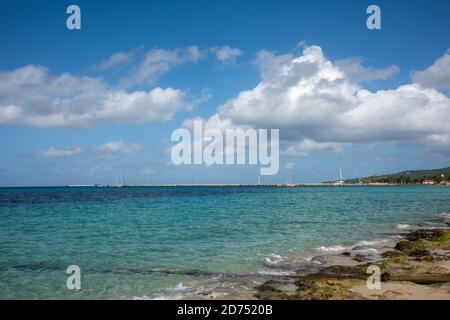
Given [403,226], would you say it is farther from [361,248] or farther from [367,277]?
[367,277]

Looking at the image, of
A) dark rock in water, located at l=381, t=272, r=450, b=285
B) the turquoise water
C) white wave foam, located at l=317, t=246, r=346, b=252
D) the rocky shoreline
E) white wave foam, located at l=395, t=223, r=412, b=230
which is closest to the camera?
the rocky shoreline

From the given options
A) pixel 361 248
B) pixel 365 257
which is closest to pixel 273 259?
pixel 365 257

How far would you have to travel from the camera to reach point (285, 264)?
2236 centimetres

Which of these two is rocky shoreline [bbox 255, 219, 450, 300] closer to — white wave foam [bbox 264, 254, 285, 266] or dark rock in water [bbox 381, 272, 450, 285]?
dark rock in water [bbox 381, 272, 450, 285]

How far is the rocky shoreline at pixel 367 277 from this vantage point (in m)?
14.9

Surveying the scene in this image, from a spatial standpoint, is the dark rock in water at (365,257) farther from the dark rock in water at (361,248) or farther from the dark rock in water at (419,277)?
the dark rock in water at (419,277)

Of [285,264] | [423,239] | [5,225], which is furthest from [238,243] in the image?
[5,225]

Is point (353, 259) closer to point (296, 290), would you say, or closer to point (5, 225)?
point (296, 290)

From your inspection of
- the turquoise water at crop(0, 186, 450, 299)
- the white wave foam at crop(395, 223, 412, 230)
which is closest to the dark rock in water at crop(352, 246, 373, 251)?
the turquoise water at crop(0, 186, 450, 299)

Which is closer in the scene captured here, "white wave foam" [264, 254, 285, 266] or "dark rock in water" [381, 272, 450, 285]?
"dark rock in water" [381, 272, 450, 285]

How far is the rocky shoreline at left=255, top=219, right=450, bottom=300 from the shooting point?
48.9 ft

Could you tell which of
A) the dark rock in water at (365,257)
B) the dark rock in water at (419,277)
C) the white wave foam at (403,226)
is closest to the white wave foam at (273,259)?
the dark rock in water at (365,257)

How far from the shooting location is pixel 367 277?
1786 centimetres

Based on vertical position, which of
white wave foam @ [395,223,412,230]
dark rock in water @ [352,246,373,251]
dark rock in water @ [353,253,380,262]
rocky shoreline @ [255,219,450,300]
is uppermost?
rocky shoreline @ [255,219,450,300]
